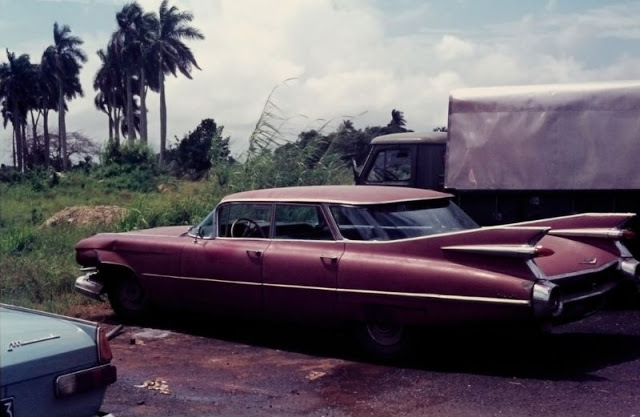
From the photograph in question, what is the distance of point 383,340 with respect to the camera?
6297mm

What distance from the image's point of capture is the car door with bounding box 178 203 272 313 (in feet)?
22.4

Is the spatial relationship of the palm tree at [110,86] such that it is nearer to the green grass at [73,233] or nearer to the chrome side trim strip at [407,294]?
the green grass at [73,233]

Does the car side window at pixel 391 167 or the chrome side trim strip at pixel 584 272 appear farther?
the car side window at pixel 391 167

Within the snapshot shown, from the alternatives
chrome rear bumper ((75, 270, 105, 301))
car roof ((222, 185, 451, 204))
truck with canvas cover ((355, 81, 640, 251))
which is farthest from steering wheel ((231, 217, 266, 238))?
truck with canvas cover ((355, 81, 640, 251))

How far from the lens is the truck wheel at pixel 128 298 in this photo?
784 centimetres

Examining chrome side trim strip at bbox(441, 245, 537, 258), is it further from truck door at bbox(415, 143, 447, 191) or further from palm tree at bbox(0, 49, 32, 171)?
palm tree at bbox(0, 49, 32, 171)

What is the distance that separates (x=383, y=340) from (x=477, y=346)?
981 millimetres

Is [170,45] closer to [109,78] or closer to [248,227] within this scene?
[109,78]

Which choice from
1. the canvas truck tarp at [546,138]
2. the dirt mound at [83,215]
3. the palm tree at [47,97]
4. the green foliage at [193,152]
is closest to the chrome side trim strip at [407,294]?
the canvas truck tarp at [546,138]

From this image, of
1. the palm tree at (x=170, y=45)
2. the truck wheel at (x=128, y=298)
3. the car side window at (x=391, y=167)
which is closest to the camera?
the truck wheel at (x=128, y=298)

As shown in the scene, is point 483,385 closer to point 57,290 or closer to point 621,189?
point 621,189

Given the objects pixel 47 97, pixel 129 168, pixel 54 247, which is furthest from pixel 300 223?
pixel 47 97

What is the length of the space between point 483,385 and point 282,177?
847 cm

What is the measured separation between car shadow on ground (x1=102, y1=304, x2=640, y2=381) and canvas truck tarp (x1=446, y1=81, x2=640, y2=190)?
73.2 inches
